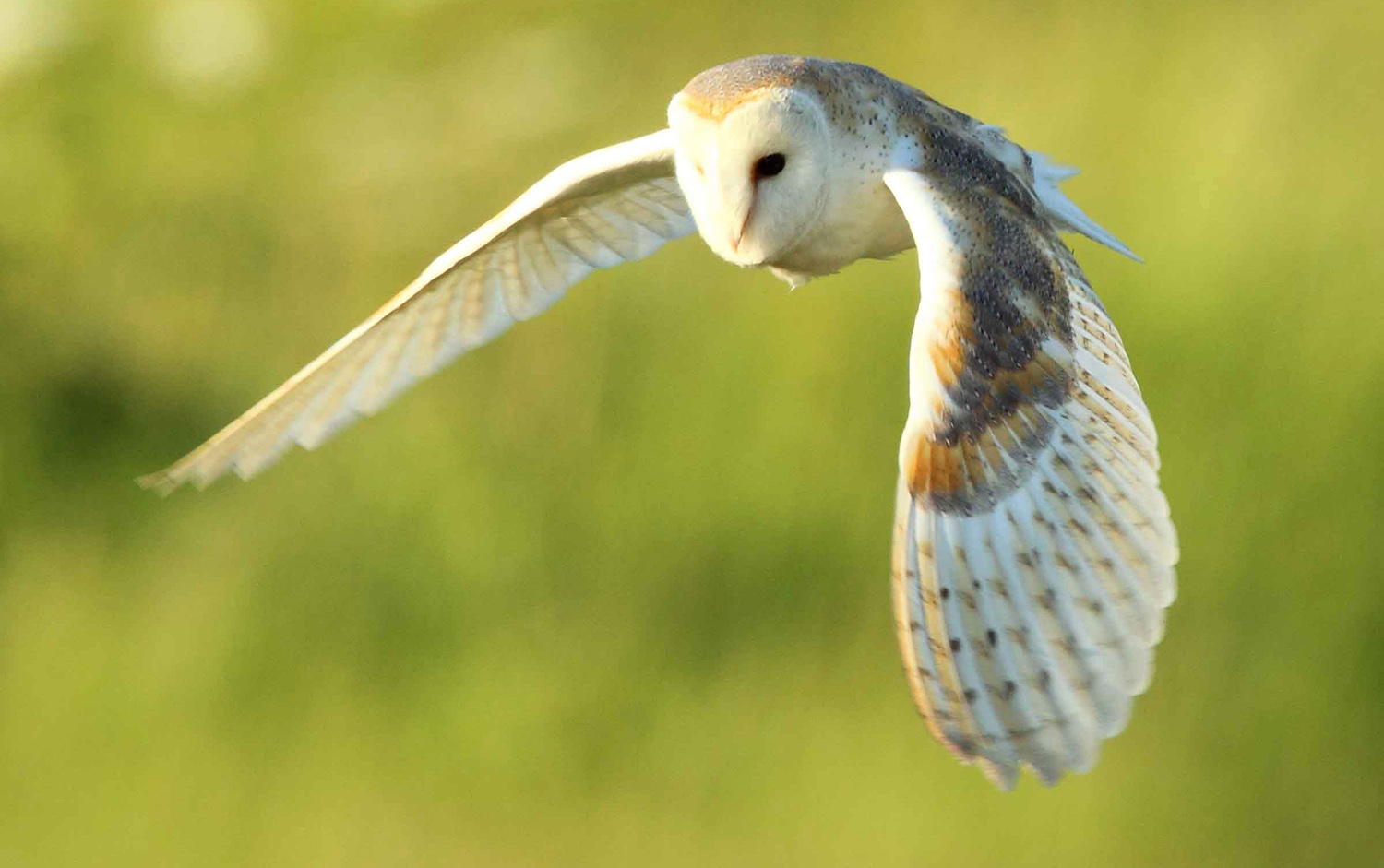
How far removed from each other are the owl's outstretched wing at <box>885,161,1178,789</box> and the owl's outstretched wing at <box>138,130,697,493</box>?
616 mm

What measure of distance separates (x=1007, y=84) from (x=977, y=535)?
6.81 feet

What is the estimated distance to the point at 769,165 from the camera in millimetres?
1976

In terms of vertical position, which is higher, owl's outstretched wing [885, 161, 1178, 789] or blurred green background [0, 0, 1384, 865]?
blurred green background [0, 0, 1384, 865]

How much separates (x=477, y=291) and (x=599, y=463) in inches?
48.8

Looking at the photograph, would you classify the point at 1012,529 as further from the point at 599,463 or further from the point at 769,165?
the point at 599,463


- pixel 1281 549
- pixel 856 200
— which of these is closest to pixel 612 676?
→ pixel 1281 549

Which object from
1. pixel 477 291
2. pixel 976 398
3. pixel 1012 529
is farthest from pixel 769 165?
pixel 477 291

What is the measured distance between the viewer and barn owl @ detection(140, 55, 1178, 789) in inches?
66.3

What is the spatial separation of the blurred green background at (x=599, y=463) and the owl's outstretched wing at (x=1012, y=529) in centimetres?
160

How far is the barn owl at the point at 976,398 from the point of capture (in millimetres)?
1684

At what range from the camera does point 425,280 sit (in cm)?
234

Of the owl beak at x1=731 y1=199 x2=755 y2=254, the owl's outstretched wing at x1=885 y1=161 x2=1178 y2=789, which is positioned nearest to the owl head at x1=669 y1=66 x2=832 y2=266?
the owl beak at x1=731 y1=199 x2=755 y2=254

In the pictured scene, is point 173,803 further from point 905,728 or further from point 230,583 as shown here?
point 905,728

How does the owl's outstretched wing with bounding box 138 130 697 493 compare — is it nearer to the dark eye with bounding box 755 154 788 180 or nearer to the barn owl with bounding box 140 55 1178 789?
the barn owl with bounding box 140 55 1178 789
